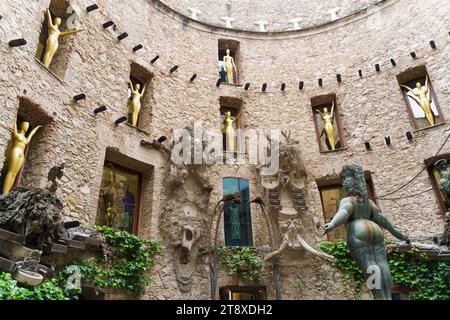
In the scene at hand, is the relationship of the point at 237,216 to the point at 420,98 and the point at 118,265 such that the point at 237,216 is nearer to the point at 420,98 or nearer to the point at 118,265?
the point at 118,265

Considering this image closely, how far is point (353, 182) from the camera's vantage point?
479 cm

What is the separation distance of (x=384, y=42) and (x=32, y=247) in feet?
38.9

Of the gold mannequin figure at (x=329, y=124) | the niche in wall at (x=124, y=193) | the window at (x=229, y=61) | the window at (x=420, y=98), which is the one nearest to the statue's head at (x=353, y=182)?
the niche in wall at (x=124, y=193)

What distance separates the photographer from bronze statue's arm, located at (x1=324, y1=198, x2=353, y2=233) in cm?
438

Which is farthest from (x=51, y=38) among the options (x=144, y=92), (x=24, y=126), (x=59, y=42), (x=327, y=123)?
(x=327, y=123)

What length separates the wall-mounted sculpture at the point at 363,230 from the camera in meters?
4.27

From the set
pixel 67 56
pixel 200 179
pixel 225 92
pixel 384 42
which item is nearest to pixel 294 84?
pixel 225 92

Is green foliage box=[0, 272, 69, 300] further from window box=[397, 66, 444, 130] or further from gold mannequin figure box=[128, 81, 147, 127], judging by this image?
window box=[397, 66, 444, 130]

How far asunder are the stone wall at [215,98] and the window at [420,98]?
10.6 inches

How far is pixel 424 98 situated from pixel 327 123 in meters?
2.85
